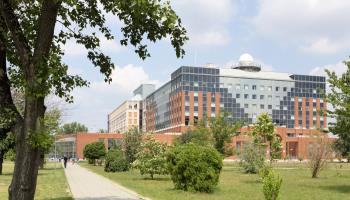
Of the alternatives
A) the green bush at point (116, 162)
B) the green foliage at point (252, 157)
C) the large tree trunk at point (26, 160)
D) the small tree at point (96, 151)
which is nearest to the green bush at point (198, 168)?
the large tree trunk at point (26, 160)

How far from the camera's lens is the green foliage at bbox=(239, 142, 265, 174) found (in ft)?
112

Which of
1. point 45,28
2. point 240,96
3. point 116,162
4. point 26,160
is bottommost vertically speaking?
point 116,162

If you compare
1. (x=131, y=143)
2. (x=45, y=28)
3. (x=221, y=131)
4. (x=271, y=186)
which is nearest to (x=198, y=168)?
(x=271, y=186)

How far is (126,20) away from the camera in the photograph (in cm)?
1066

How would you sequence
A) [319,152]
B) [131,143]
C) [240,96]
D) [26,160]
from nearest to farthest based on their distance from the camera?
[26,160] < [319,152] < [131,143] < [240,96]

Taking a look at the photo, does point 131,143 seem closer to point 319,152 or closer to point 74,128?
point 319,152

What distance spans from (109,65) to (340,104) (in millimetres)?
14916

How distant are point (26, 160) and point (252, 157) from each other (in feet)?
92.2

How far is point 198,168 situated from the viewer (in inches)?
797

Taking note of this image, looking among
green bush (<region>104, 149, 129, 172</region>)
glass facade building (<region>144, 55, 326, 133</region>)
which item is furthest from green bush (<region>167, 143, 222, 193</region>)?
glass facade building (<region>144, 55, 326, 133</region>)

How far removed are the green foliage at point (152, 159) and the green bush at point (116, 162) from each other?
29.8ft

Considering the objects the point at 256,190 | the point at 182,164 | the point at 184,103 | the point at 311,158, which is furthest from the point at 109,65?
the point at 184,103

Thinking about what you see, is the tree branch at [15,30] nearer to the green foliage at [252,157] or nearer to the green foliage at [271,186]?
the green foliage at [271,186]

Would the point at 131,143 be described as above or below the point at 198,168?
above
